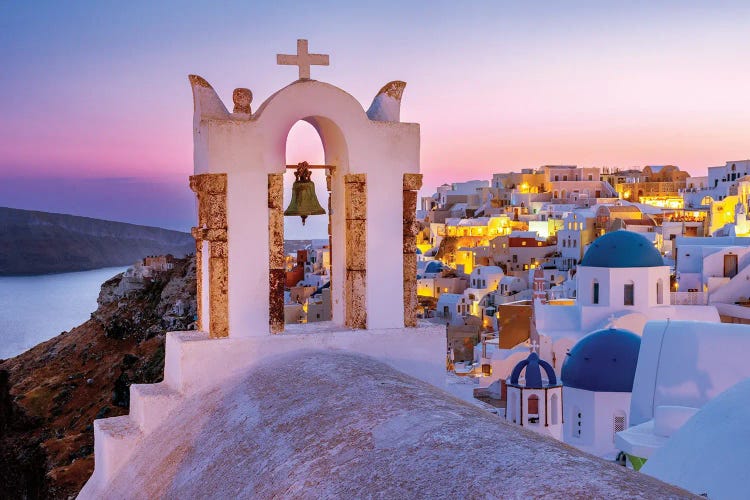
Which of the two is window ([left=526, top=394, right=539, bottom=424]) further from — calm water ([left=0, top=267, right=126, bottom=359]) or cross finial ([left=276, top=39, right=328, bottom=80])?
calm water ([left=0, top=267, right=126, bottom=359])

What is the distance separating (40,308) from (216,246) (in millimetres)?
106662

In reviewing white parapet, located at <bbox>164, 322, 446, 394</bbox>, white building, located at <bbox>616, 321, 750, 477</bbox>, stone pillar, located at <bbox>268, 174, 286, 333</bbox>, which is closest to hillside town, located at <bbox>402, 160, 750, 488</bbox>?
white building, located at <bbox>616, 321, 750, 477</bbox>

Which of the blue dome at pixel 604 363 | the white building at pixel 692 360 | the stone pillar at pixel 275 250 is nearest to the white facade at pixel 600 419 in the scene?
the blue dome at pixel 604 363

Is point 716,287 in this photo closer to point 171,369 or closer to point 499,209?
point 171,369

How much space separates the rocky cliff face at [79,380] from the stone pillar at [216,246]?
20623 millimetres

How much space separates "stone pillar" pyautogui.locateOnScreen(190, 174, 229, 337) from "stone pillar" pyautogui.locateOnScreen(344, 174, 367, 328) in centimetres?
73

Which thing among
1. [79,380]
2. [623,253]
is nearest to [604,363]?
[623,253]

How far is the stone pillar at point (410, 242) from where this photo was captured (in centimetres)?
525

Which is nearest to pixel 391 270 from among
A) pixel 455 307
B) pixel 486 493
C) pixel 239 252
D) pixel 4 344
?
pixel 239 252

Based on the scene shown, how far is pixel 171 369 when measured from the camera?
16.1ft

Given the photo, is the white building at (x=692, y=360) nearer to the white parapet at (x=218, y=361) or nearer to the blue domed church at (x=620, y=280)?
the white parapet at (x=218, y=361)

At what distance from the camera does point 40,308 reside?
10394 centimetres

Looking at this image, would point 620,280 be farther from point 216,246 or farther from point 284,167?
point 216,246

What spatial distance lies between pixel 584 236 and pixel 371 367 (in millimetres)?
41716
